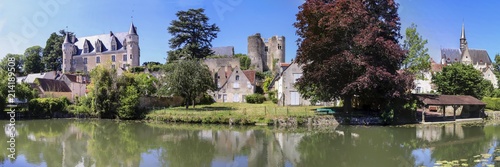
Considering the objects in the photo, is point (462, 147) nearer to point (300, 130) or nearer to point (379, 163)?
point (379, 163)

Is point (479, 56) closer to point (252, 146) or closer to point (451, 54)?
point (451, 54)

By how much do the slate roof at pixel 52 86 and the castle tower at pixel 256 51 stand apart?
2765 centimetres

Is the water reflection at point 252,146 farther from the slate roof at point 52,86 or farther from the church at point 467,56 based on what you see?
the church at point 467,56

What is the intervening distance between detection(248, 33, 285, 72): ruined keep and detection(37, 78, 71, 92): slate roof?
27821 millimetres

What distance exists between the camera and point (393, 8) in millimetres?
25219

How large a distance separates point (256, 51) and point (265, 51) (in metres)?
3.79

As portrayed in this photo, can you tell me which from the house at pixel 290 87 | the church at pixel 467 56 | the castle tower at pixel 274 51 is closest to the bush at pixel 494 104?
the house at pixel 290 87

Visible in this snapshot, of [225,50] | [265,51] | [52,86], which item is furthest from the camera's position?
[225,50]

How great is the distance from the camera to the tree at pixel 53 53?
224 ft

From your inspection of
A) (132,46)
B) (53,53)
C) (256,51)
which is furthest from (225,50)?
(53,53)

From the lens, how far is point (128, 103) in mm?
29938

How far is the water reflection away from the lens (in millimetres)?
12914

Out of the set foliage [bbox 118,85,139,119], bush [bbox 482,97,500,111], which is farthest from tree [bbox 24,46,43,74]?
bush [bbox 482,97,500,111]

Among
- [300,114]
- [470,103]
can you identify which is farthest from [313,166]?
[470,103]
